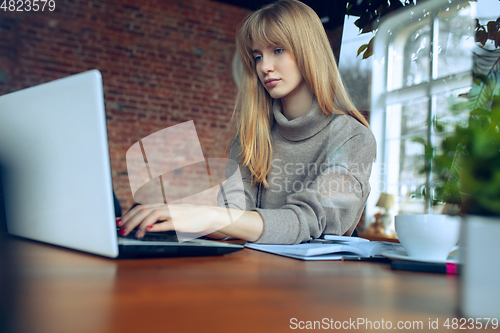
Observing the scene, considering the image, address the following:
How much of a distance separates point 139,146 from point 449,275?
4178mm

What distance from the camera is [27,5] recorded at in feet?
11.5

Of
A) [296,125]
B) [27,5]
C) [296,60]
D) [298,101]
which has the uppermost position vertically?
[27,5]

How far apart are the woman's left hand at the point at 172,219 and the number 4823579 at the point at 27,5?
3.77m

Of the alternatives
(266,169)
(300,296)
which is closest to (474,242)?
(300,296)

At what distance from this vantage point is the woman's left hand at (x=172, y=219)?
608 mm

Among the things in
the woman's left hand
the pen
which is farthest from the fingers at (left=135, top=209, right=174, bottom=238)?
the pen

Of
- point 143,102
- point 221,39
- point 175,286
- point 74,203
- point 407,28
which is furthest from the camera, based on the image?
point 221,39

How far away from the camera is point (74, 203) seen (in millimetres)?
487

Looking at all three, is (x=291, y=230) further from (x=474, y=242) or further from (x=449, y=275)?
(x=474, y=242)

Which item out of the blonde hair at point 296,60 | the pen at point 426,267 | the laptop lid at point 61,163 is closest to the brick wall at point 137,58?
the blonde hair at point 296,60

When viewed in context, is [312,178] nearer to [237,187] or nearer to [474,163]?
[237,187]

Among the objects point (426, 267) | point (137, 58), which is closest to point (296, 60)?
point (426, 267)

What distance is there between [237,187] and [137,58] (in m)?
3.13

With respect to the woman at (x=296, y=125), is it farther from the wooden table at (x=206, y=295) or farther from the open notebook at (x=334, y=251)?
the wooden table at (x=206, y=295)
